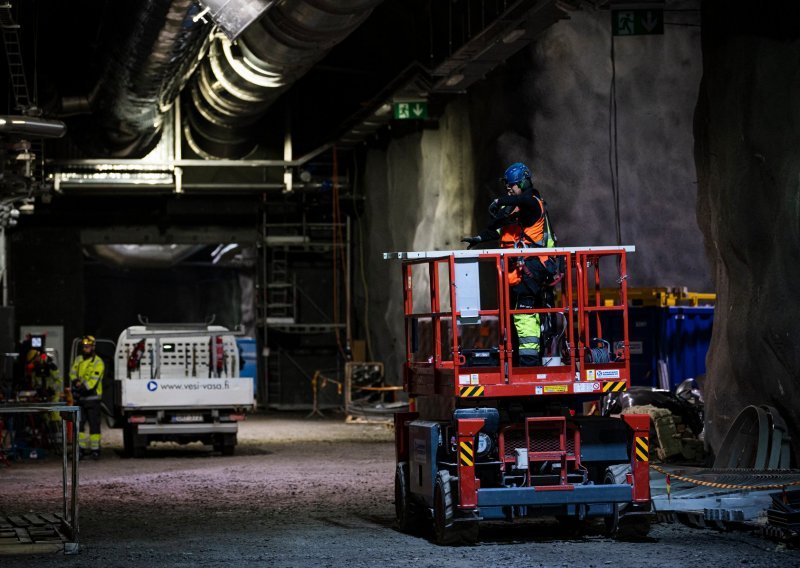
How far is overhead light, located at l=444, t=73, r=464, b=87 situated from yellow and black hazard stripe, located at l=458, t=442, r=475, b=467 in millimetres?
12358

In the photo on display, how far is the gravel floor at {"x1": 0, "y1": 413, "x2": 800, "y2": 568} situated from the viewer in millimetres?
10000

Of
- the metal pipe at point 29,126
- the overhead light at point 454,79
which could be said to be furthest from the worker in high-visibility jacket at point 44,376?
the overhead light at point 454,79

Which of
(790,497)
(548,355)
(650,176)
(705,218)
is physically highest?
(650,176)

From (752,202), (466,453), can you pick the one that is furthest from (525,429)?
(752,202)

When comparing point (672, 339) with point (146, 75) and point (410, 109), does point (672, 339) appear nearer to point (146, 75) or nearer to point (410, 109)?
point (410, 109)

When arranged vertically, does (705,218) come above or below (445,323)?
above

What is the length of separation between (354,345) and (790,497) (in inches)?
905

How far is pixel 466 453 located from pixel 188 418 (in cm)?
1098

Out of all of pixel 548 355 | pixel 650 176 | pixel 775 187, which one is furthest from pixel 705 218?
pixel 650 176

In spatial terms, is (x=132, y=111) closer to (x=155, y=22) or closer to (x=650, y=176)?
(x=155, y=22)

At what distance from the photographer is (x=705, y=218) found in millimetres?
16156

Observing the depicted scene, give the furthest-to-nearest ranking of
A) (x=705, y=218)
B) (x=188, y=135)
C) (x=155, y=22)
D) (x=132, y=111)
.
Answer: (x=188, y=135), (x=132, y=111), (x=155, y=22), (x=705, y=218)

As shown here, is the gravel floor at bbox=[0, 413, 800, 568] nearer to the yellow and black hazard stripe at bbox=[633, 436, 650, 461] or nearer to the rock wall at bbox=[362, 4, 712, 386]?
the yellow and black hazard stripe at bbox=[633, 436, 650, 461]

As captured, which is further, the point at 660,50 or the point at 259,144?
the point at 259,144
